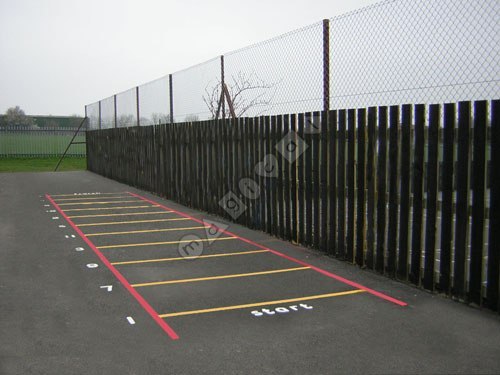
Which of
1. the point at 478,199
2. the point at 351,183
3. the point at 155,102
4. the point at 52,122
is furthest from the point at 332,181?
the point at 52,122

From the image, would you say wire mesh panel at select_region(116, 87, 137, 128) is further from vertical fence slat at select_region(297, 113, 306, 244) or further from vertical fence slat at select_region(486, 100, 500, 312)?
vertical fence slat at select_region(486, 100, 500, 312)

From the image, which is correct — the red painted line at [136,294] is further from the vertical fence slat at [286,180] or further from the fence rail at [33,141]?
the fence rail at [33,141]

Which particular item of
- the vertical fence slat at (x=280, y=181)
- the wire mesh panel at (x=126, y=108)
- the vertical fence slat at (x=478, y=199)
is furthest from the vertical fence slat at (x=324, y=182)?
the wire mesh panel at (x=126, y=108)

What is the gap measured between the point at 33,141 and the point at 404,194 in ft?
126

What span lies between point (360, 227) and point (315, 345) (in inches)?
115

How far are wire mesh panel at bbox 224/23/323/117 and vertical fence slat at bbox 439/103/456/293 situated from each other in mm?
2671

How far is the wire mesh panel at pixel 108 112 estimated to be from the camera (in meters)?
24.3

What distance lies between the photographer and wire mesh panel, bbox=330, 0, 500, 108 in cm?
528

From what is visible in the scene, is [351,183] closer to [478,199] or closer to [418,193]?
[418,193]

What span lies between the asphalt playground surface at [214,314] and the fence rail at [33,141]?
33.0 meters

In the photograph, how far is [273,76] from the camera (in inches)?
378

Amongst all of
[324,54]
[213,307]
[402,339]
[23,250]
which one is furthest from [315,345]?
[23,250]

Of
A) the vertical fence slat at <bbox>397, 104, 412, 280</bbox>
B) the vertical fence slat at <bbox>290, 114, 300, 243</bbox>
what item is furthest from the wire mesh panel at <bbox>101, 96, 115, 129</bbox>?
the vertical fence slat at <bbox>397, 104, 412, 280</bbox>

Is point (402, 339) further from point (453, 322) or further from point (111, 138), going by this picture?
point (111, 138)
